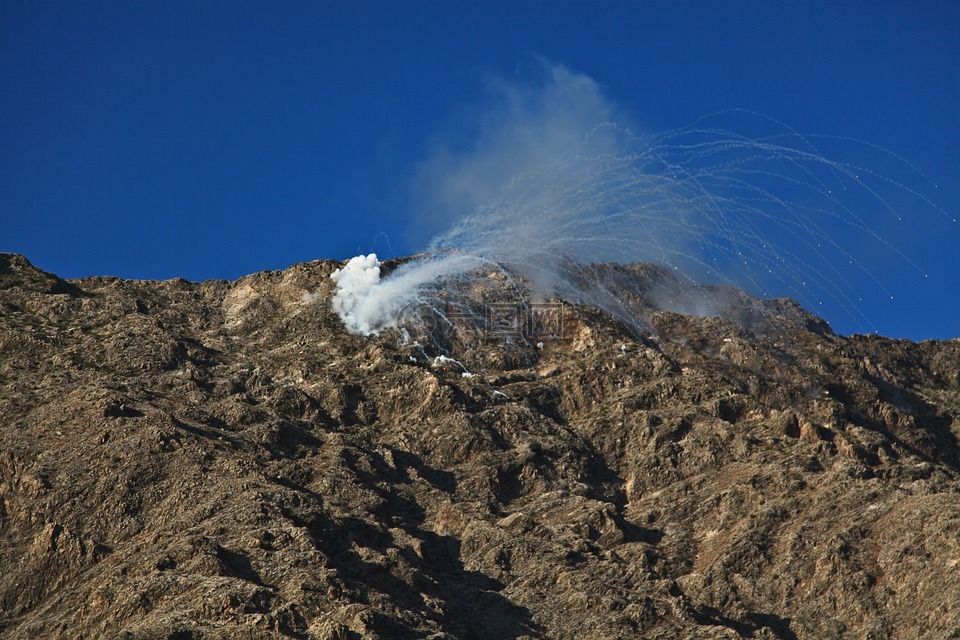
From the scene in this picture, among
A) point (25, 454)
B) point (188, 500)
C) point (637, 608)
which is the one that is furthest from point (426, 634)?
point (25, 454)

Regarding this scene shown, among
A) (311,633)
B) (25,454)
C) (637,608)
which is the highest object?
(25,454)

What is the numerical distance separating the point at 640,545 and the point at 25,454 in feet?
248

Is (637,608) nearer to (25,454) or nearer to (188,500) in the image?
(188,500)

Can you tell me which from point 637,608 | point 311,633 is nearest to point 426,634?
point 311,633

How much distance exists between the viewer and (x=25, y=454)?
632 feet

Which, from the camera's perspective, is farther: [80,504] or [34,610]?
[80,504]

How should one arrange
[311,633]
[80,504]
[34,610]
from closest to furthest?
[311,633], [34,610], [80,504]

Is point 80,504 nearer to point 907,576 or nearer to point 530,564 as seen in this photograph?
point 530,564

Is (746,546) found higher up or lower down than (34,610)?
higher up

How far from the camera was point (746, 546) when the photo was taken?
645 feet

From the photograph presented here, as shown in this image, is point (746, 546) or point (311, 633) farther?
point (746, 546)

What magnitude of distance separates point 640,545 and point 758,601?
16.4m

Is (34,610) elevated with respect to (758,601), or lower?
lower

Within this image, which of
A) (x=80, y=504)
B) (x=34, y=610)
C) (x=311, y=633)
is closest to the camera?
(x=311, y=633)
